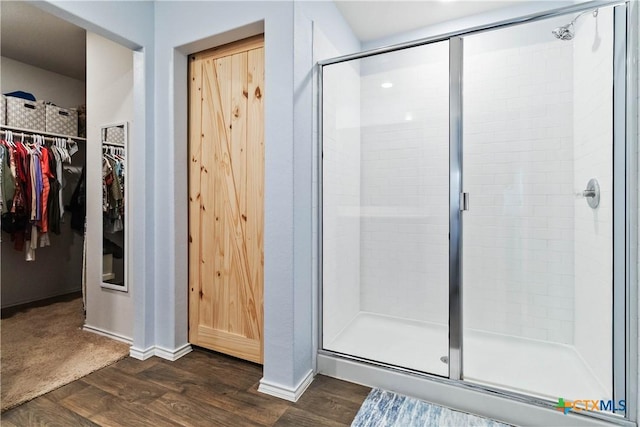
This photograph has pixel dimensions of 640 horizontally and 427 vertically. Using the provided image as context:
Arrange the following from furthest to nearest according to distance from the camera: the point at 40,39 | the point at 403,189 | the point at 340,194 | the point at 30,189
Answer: the point at 40,39 < the point at 30,189 < the point at 403,189 < the point at 340,194

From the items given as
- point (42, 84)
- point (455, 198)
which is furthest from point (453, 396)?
point (42, 84)

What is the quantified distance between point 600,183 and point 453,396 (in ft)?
4.40

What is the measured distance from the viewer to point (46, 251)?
3600mm

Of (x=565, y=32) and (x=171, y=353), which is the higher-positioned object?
(x=565, y=32)

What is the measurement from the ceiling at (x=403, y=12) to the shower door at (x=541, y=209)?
0.44 metres

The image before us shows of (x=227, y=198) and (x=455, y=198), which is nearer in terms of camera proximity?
(x=455, y=198)

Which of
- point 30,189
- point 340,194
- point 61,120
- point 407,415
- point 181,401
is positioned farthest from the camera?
point 61,120

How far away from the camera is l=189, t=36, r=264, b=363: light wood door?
209cm

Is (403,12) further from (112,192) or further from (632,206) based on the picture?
(112,192)

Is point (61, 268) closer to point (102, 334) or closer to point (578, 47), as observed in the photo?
point (102, 334)

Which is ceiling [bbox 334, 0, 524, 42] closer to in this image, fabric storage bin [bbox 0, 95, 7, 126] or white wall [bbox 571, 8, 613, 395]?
white wall [bbox 571, 8, 613, 395]

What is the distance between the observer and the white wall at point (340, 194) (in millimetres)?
2158

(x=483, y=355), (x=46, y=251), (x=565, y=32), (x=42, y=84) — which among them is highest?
(x=42, y=84)

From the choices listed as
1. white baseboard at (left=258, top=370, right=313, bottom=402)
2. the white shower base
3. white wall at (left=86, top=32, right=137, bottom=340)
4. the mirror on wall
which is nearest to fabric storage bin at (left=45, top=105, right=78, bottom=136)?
white wall at (left=86, top=32, right=137, bottom=340)
